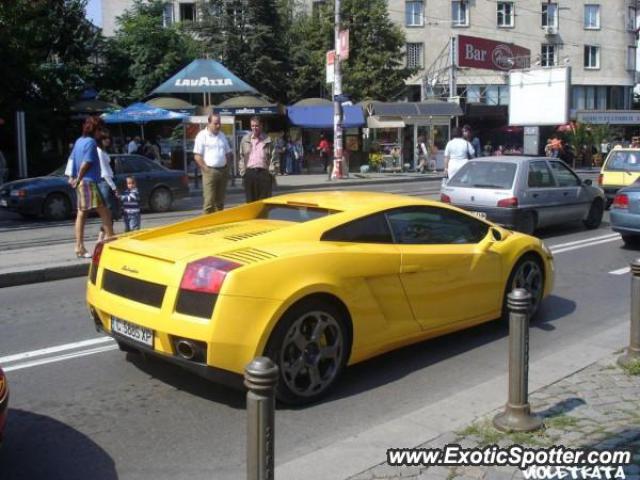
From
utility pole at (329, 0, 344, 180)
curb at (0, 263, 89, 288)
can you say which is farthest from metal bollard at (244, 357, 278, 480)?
utility pole at (329, 0, 344, 180)

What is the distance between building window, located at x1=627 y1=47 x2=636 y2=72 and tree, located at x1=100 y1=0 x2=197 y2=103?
34093 millimetres

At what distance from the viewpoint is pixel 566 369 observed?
5.33 metres

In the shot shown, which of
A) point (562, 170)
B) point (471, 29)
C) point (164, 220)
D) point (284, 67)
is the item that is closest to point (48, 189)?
point (164, 220)

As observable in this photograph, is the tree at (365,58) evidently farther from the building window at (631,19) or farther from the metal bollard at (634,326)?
the metal bollard at (634,326)

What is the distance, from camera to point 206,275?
454 cm

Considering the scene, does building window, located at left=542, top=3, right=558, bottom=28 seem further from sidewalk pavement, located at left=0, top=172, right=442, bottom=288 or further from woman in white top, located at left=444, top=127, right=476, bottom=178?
sidewalk pavement, located at left=0, top=172, right=442, bottom=288

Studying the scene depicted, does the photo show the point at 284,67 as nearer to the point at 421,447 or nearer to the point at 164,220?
the point at 164,220

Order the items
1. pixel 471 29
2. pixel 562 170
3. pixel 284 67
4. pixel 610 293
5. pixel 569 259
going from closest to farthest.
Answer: pixel 610 293 < pixel 569 259 < pixel 562 170 < pixel 284 67 < pixel 471 29

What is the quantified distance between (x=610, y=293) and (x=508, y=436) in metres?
4.88

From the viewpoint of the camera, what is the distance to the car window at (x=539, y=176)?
12.3m

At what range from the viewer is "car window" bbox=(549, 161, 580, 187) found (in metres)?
13.0

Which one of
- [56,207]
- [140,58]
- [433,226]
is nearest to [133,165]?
[56,207]

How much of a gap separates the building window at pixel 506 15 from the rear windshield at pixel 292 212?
49176 millimetres

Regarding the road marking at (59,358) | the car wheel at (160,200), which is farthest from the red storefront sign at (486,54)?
the road marking at (59,358)
